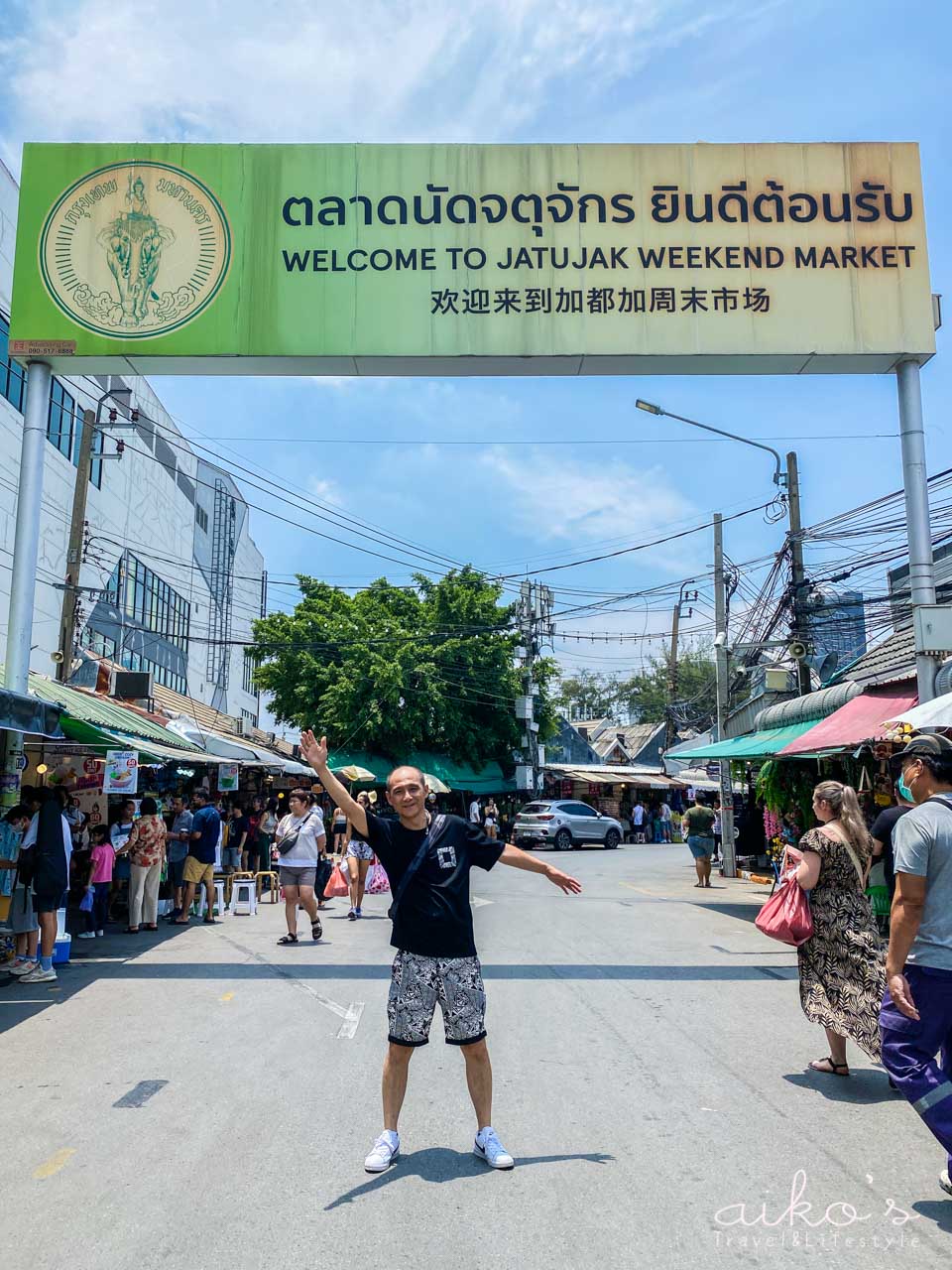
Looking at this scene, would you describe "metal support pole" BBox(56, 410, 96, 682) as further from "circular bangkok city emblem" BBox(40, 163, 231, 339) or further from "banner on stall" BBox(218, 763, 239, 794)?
"circular bangkok city emblem" BBox(40, 163, 231, 339)

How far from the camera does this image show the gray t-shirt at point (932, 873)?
14.1 ft

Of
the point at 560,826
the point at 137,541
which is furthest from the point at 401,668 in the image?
the point at 137,541

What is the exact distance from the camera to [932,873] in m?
4.34

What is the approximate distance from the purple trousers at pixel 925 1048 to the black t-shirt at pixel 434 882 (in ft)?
6.24

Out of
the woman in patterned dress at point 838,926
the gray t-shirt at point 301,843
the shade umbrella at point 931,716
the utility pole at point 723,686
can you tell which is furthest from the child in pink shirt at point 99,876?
the utility pole at point 723,686

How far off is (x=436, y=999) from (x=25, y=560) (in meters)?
7.86

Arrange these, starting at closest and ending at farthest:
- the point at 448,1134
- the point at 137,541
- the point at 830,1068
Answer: the point at 448,1134, the point at 830,1068, the point at 137,541

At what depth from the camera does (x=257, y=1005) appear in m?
8.51

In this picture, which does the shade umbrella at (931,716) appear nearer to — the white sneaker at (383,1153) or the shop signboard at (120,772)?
the white sneaker at (383,1153)

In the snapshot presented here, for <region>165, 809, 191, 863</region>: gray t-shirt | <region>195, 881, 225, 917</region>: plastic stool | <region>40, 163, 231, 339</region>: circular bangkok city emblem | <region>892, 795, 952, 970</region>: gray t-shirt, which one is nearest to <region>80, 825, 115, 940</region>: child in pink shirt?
<region>165, 809, 191, 863</region>: gray t-shirt

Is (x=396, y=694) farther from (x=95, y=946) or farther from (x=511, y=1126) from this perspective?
(x=511, y=1126)

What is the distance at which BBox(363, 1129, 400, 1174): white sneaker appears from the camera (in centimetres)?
462

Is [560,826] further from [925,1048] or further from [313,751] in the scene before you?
[925,1048]

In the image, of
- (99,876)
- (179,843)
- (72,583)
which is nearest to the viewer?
(99,876)
